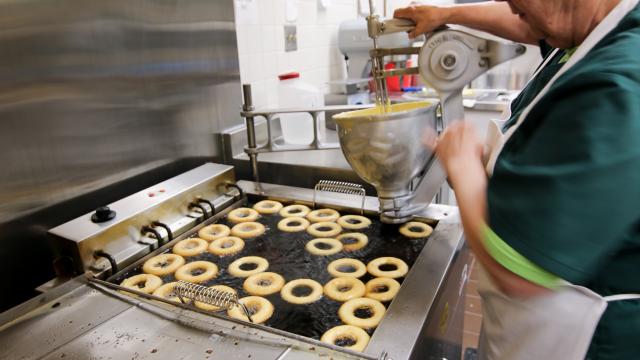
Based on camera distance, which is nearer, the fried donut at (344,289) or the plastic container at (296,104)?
the fried donut at (344,289)

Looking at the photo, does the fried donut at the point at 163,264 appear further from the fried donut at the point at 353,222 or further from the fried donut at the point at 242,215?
the fried donut at the point at 353,222

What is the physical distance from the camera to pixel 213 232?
155 cm

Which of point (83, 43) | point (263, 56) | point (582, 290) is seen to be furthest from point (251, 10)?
point (582, 290)

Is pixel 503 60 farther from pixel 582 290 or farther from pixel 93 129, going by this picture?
pixel 93 129

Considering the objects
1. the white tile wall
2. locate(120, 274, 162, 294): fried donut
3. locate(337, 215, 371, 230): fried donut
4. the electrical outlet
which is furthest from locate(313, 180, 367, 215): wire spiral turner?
the electrical outlet

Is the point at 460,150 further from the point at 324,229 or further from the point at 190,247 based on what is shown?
the point at 190,247

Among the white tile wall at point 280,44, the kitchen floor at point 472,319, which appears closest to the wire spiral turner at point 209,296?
the white tile wall at point 280,44

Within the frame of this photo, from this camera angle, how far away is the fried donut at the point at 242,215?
5.36 feet

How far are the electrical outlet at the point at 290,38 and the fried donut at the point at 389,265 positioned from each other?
161cm

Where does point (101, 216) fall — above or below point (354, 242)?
above

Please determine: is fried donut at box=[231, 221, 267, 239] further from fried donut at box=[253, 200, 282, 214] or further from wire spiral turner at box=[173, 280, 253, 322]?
wire spiral turner at box=[173, 280, 253, 322]

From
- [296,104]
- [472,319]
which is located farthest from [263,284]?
[472,319]

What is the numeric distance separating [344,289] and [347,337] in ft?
0.70

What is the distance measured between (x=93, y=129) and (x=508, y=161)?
1.35 m
